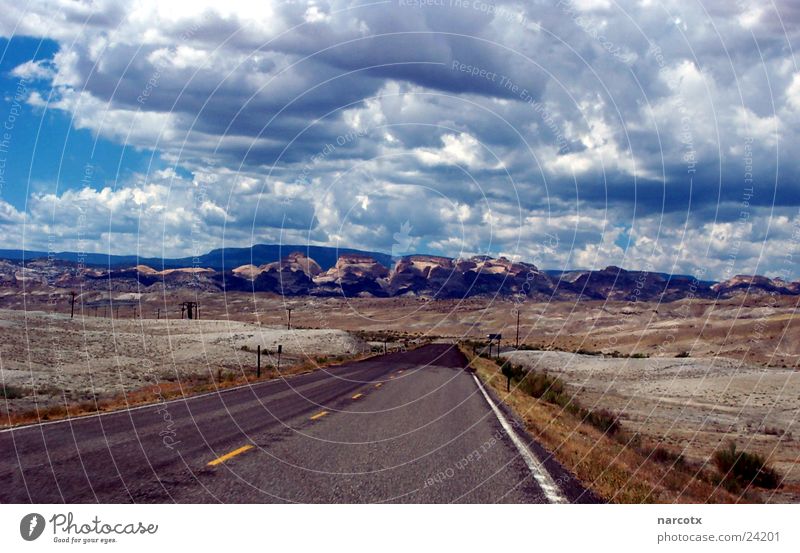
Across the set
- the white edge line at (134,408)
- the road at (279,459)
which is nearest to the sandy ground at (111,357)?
the white edge line at (134,408)

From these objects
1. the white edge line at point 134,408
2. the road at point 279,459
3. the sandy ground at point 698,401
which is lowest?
the sandy ground at point 698,401

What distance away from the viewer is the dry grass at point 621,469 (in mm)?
10977

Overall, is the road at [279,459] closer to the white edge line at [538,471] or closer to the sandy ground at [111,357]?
the white edge line at [538,471]

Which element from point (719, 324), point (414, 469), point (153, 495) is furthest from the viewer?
point (719, 324)

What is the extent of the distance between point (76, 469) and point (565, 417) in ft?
56.1

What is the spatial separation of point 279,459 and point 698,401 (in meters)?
36.7

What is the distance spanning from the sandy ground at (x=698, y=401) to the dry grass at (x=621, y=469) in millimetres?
4025

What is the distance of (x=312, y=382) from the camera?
3544 cm

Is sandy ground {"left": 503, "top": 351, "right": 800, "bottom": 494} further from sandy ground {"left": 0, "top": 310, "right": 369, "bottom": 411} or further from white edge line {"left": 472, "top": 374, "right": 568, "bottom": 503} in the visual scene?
sandy ground {"left": 0, "top": 310, "right": 369, "bottom": 411}

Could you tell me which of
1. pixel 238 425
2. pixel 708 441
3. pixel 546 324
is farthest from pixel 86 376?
pixel 546 324

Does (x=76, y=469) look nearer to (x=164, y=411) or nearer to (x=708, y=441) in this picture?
(x=164, y=411)

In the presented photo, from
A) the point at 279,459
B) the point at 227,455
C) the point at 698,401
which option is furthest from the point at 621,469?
the point at 698,401

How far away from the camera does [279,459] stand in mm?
11953

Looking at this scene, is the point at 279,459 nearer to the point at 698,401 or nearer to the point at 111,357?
the point at 698,401
